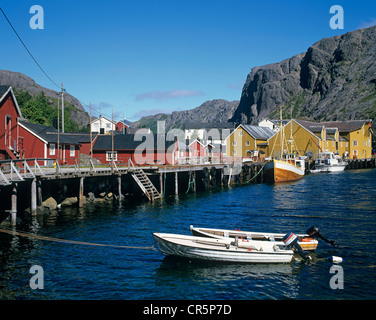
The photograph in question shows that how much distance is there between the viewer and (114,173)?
1362 inches

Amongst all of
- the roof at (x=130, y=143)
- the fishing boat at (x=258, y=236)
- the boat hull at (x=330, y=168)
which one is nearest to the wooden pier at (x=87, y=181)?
the roof at (x=130, y=143)

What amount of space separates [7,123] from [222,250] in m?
27.7

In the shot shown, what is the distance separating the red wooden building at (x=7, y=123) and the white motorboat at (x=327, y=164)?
5801cm

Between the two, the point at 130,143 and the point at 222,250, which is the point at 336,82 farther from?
the point at 222,250

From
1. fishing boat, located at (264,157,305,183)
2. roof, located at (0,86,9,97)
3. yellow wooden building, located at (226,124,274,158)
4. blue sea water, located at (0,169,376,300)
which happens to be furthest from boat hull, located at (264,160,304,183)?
roof, located at (0,86,9,97)

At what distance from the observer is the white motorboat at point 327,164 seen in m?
73.6

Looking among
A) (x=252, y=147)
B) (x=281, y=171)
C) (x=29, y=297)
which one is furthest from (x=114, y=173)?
(x=252, y=147)

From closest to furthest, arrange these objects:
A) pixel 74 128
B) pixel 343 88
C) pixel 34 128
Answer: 1. pixel 34 128
2. pixel 74 128
3. pixel 343 88

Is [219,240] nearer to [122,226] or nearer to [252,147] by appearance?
[122,226]

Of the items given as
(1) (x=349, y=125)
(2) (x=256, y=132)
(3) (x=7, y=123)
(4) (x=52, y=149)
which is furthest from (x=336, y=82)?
(3) (x=7, y=123)

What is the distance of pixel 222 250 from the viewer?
16.7m

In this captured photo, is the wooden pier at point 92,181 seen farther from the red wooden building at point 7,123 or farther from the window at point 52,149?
the window at point 52,149

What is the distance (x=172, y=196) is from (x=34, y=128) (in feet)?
64.0

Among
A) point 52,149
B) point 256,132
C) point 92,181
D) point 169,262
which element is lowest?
point 169,262
